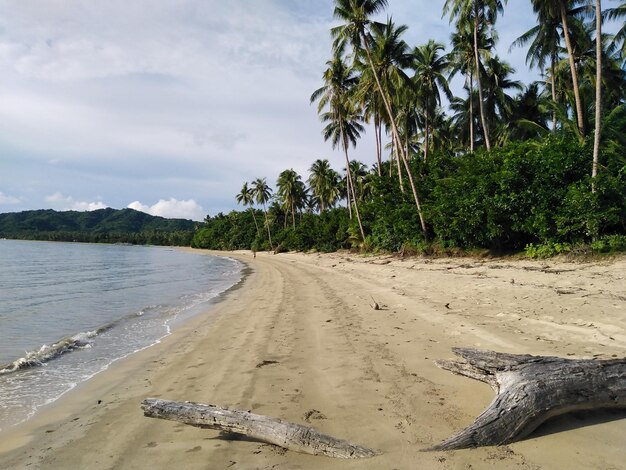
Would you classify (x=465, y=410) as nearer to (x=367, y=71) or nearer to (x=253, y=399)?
(x=253, y=399)

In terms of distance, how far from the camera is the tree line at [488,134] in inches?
563

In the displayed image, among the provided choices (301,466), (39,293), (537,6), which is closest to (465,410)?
(301,466)

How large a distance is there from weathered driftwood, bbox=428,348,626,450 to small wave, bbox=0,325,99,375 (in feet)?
23.3

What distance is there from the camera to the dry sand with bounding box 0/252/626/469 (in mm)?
2984

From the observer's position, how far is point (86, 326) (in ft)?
34.7

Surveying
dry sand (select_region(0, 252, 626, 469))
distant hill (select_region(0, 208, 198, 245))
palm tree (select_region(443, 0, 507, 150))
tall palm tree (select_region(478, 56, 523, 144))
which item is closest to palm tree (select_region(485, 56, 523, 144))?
tall palm tree (select_region(478, 56, 523, 144))

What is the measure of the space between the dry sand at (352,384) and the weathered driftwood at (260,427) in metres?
0.08

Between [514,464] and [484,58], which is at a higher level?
[484,58]

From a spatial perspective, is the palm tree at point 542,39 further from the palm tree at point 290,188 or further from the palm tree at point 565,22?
the palm tree at point 290,188

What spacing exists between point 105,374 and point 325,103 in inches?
1182

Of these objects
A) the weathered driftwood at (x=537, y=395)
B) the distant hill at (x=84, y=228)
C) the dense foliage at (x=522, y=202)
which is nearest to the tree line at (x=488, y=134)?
the dense foliage at (x=522, y=202)

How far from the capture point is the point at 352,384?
Result: 15.1ft

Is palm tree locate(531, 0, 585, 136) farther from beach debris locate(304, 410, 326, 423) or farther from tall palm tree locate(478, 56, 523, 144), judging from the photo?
beach debris locate(304, 410, 326, 423)

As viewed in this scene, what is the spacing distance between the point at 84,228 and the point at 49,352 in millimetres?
205177
